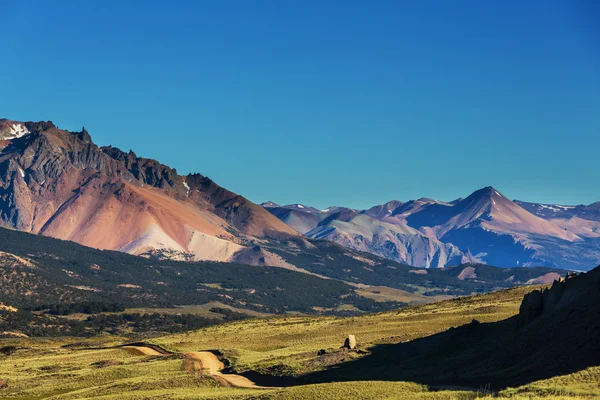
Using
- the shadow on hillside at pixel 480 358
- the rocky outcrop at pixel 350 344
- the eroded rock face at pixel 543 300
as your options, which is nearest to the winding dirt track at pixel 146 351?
the rocky outcrop at pixel 350 344

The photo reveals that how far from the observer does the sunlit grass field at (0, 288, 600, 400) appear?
7612 cm

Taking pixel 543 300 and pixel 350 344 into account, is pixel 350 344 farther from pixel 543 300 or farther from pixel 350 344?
pixel 543 300

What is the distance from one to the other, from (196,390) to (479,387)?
3318cm

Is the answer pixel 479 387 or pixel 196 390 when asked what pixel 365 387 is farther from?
pixel 196 390

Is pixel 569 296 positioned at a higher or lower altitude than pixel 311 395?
higher

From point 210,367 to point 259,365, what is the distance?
10412mm

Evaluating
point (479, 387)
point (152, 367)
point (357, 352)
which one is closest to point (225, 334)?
point (152, 367)

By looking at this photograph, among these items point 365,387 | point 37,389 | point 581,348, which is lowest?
point 37,389

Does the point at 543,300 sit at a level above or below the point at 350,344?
above

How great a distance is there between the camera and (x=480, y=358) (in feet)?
308

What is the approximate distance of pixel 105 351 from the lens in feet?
523

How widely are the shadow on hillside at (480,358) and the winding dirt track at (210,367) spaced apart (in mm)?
2103

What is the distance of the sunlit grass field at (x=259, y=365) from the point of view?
250 ft

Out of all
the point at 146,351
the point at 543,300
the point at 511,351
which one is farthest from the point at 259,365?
the point at 146,351
